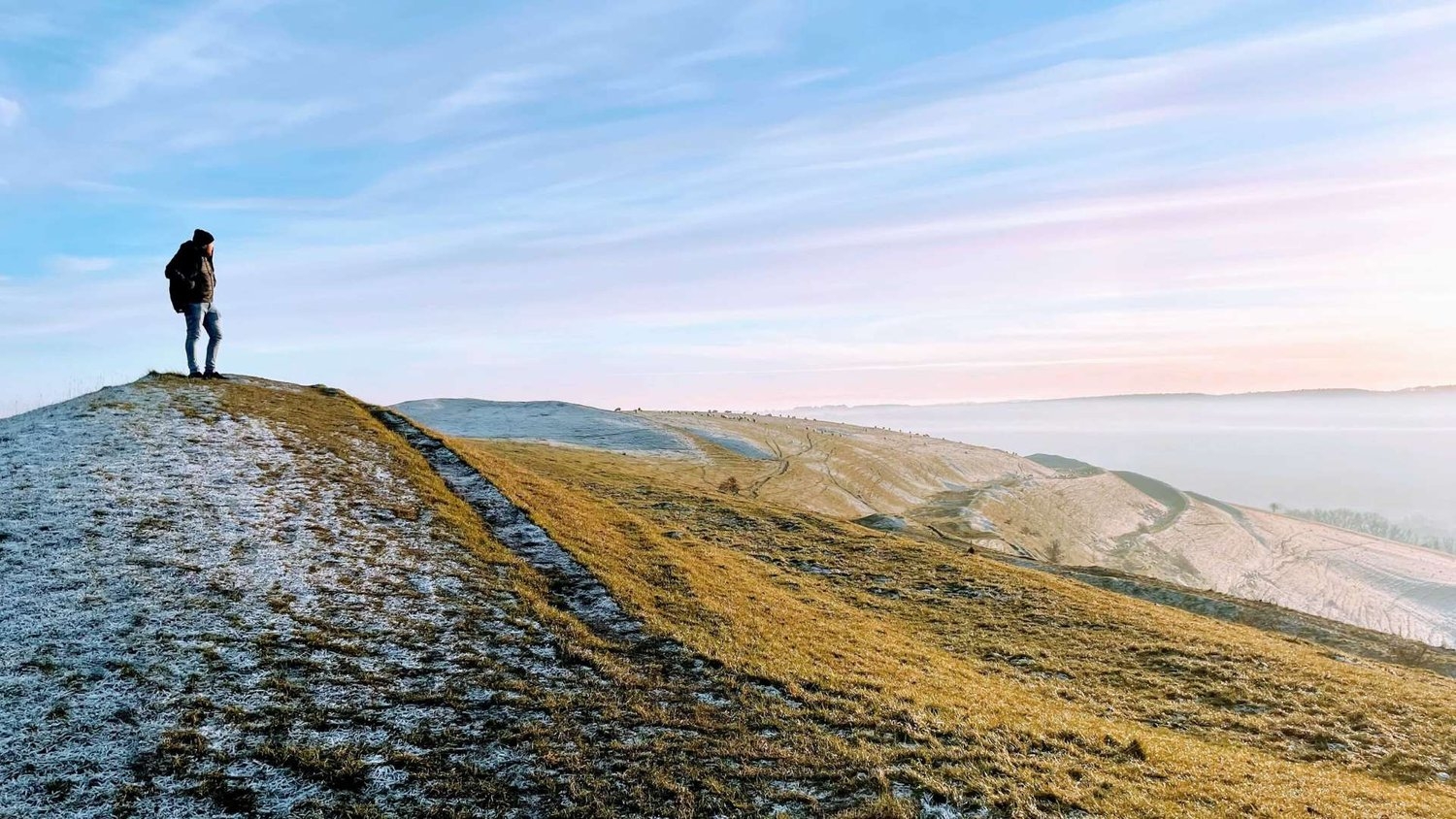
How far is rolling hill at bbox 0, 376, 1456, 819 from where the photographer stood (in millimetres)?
12008

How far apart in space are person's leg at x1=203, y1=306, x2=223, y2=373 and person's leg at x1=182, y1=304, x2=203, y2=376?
503mm

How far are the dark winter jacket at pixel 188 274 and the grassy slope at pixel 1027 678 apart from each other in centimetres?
1545

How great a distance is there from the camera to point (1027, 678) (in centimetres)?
2502

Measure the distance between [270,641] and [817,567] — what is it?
2765 centimetres

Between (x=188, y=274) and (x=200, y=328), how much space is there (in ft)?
14.2

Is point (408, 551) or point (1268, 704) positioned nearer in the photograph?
point (408, 551)

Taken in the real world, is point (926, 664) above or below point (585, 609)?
below

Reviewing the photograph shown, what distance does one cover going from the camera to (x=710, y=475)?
346ft

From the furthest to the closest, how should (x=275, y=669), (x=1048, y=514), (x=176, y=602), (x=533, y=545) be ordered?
1. (x=1048, y=514)
2. (x=533, y=545)
3. (x=176, y=602)
4. (x=275, y=669)

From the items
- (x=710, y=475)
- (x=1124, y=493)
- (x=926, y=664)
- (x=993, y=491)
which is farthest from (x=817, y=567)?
(x=1124, y=493)

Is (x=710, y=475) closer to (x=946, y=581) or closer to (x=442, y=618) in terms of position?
(x=946, y=581)

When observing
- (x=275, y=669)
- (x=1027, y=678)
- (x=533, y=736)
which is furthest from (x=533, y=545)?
(x=1027, y=678)

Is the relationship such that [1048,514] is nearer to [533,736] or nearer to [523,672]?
[523,672]

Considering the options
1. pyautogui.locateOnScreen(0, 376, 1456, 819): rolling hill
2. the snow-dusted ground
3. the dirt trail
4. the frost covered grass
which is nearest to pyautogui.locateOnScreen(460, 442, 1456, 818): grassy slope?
pyautogui.locateOnScreen(0, 376, 1456, 819): rolling hill
